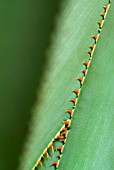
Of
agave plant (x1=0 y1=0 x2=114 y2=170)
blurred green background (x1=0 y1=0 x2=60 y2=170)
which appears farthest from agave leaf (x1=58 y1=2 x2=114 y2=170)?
blurred green background (x1=0 y1=0 x2=60 y2=170)

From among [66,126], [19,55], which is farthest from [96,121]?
[19,55]

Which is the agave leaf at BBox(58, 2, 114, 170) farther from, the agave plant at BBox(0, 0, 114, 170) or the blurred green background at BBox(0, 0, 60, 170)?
the blurred green background at BBox(0, 0, 60, 170)

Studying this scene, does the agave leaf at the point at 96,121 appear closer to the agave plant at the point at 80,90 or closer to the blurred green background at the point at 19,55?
the agave plant at the point at 80,90

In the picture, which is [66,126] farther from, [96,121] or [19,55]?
[19,55]

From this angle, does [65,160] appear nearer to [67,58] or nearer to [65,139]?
[65,139]

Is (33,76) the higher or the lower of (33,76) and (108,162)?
the higher

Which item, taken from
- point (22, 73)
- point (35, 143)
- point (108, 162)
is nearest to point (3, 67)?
point (22, 73)
